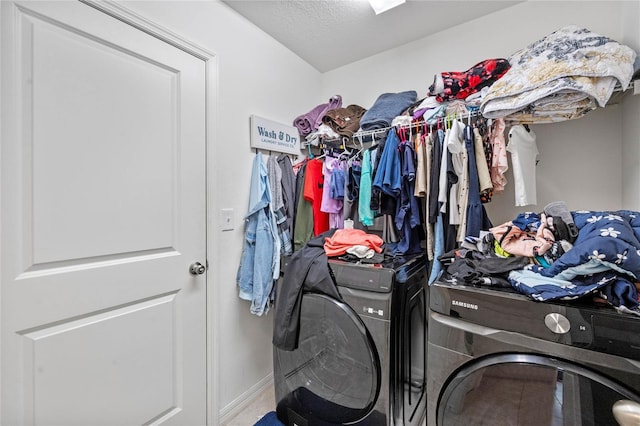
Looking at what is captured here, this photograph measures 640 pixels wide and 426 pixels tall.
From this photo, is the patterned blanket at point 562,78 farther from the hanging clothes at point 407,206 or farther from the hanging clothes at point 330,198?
the hanging clothes at point 330,198

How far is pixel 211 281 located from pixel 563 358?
1545mm

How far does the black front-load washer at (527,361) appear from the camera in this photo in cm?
69

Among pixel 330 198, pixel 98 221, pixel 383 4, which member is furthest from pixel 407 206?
pixel 98 221

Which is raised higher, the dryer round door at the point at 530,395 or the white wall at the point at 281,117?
the white wall at the point at 281,117

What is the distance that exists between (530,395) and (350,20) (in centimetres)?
212

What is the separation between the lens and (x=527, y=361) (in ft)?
2.56

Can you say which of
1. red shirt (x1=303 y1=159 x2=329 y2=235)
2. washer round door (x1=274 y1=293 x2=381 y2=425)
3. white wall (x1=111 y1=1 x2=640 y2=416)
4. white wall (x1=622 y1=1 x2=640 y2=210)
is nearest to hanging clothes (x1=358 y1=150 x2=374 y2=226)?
red shirt (x1=303 y1=159 x2=329 y2=235)

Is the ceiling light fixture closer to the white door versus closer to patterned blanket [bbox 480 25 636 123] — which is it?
patterned blanket [bbox 480 25 636 123]

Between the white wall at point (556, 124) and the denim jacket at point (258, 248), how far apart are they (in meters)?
1.38

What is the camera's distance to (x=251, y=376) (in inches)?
70.2

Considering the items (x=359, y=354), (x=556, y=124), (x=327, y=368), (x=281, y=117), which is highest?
(x=281, y=117)

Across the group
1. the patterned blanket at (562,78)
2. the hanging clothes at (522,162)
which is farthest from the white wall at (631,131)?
the hanging clothes at (522,162)

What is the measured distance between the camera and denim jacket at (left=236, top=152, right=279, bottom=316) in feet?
5.45

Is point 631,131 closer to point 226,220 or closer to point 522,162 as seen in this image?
point 522,162
